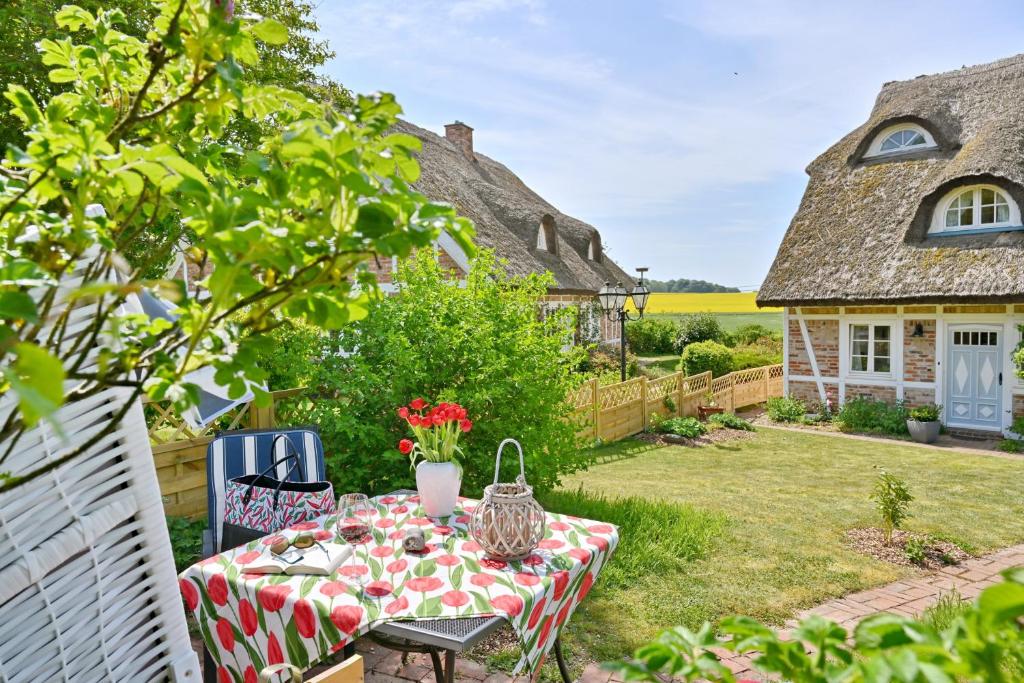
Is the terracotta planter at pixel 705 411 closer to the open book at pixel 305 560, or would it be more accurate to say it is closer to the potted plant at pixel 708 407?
the potted plant at pixel 708 407

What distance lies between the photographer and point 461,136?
69.5 ft

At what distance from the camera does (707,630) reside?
0.69 metres

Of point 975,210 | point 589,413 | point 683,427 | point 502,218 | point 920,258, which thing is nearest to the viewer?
point 589,413

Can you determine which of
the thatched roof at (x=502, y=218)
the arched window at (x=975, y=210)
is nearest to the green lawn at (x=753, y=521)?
the arched window at (x=975, y=210)

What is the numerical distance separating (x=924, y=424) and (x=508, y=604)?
11.5 m

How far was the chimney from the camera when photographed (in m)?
21.1

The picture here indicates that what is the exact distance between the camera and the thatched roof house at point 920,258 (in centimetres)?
1177

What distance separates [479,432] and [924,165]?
12.7m

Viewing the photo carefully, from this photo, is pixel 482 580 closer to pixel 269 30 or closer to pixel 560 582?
pixel 560 582

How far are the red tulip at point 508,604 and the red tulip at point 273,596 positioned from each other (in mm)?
758

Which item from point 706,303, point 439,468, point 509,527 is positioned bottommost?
point 509,527

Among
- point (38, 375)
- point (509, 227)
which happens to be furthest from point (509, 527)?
point (509, 227)

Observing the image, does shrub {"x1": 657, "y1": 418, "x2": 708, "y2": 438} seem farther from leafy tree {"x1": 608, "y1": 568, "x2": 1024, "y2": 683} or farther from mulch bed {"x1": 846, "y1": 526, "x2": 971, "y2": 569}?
leafy tree {"x1": 608, "y1": 568, "x2": 1024, "y2": 683}

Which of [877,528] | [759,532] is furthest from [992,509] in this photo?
[759,532]
